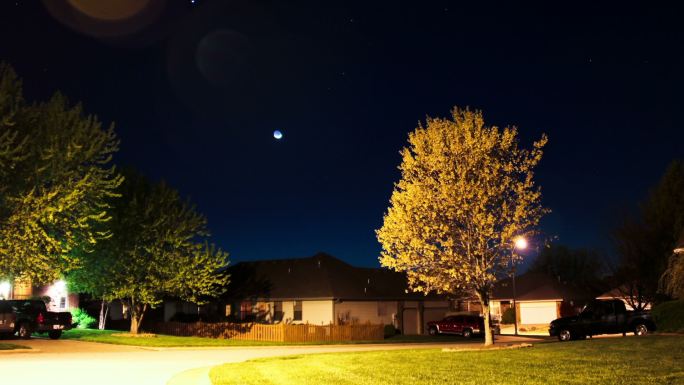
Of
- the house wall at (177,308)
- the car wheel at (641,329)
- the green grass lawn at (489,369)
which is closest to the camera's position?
the green grass lawn at (489,369)

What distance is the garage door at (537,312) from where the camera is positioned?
5500 centimetres

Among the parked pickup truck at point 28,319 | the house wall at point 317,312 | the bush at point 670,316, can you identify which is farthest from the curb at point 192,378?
the house wall at point 317,312

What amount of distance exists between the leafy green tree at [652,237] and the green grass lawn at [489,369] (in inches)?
1136

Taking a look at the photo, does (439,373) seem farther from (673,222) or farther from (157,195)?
(673,222)

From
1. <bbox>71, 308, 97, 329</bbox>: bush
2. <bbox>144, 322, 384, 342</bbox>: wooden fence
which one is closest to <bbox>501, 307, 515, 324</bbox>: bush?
<bbox>144, 322, 384, 342</bbox>: wooden fence

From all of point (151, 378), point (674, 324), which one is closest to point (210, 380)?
point (151, 378)

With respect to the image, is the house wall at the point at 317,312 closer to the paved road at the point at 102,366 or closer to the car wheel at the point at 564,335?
the car wheel at the point at 564,335

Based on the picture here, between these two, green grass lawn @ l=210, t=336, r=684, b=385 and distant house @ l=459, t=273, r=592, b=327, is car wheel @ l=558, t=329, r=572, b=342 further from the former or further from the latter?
distant house @ l=459, t=273, r=592, b=327

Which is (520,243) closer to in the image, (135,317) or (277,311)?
(135,317)

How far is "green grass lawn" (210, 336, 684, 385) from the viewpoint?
13352 mm

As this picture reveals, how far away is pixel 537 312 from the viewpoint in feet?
183

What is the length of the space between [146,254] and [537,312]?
34.1m

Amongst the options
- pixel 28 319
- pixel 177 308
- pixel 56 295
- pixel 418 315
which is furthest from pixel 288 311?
pixel 28 319

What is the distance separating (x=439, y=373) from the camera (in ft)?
49.2
